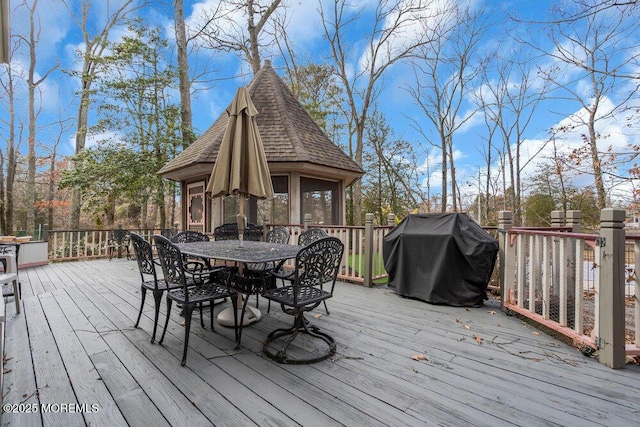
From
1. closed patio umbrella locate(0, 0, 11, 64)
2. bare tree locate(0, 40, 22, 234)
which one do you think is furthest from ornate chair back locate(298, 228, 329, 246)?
bare tree locate(0, 40, 22, 234)

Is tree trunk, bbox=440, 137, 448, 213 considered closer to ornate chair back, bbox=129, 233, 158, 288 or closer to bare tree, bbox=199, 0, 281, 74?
bare tree, bbox=199, 0, 281, 74

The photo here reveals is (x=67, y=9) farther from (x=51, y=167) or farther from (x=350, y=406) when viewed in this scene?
(x=350, y=406)

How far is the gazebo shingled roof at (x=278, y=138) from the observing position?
6.30 metres

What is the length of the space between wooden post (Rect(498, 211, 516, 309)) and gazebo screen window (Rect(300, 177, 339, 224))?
4132mm

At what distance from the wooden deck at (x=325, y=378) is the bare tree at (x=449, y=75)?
925cm

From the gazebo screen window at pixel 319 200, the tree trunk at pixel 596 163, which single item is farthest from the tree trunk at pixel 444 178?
the gazebo screen window at pixel 319 200

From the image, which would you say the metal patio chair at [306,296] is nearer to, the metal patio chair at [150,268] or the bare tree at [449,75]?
the metal patio chair at [150,268]

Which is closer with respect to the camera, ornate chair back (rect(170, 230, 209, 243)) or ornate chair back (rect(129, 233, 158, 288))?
ornate chair back (rect(129, 233, 158, 288))

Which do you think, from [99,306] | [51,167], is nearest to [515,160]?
[99,306]

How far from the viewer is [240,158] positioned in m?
3.20

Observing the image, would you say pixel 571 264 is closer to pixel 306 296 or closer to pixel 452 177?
pixel 306 296

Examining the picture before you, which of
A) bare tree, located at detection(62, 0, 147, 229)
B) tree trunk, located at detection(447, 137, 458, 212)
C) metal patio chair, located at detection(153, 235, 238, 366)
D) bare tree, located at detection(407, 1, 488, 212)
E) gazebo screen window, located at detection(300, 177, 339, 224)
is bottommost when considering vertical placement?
metal patio chair, located at detection(153, 235, 238, 366)

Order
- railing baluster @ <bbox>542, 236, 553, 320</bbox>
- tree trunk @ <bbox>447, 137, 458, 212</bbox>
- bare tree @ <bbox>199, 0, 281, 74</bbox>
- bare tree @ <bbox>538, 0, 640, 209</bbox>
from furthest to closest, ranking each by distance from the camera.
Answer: tree trunk @ <bbox>447, 137, 458, 212</bbox>
bare tree @ <bbox>199, 0, 281, 74</bbox>
bare tree @ <bbox>538, 0, 640, 209</bbox>
railing baluster @ <bbox>542, 236, 553, 320</bbox>

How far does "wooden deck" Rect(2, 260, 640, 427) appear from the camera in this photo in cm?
166
